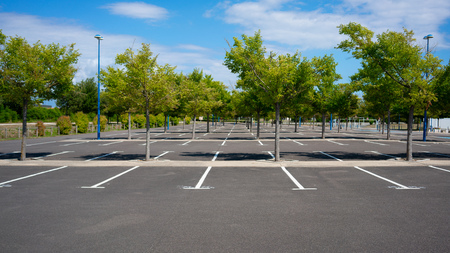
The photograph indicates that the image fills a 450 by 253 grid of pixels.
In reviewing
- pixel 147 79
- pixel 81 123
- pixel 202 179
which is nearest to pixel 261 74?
pixel 147 79

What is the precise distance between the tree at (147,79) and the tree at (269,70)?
3106 millimetres

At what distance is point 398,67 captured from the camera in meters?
13.7

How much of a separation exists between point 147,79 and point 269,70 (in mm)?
5345

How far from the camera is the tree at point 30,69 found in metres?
12.9

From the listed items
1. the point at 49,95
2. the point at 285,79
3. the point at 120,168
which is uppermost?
the point at 285,79

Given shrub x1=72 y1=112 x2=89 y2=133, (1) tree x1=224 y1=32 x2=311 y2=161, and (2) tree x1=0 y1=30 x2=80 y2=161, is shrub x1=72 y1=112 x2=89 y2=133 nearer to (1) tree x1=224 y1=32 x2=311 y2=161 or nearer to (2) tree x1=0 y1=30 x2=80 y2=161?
(2) tree x1=0 y1=30 x2=80 y2=161

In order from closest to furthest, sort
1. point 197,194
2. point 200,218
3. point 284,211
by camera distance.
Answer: point 200,218 → point 284,211 → point 197,194

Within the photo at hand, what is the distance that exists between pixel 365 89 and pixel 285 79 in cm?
440

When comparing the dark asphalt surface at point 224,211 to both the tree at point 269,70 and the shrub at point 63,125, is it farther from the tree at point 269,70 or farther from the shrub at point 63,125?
the shrub at point 63,125

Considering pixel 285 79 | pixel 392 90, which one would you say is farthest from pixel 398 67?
pixel 285 79

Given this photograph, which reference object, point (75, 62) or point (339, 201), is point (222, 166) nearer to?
point (339, 201)

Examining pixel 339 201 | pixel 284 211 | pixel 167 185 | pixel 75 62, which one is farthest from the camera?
pixel 75 62

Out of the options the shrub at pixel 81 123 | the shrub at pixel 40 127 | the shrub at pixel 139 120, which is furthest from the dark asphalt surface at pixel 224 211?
the shrub at pixel 139 120

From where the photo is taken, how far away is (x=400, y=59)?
13188 mm
